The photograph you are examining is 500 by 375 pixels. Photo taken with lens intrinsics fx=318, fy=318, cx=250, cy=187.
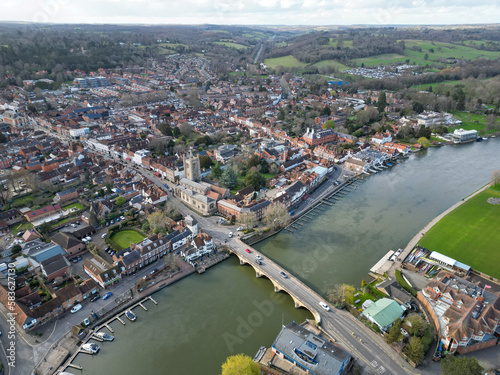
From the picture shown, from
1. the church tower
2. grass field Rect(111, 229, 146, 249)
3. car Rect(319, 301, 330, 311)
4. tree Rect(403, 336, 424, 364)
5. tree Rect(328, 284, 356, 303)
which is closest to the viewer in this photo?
tree Rect(403, 336, 424, 364)

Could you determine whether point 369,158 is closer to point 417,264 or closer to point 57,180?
point 417,264

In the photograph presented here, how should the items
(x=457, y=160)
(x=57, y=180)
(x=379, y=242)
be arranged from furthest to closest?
(x=457, y=160)
(x=57, y=180)
(x=379, y=242)

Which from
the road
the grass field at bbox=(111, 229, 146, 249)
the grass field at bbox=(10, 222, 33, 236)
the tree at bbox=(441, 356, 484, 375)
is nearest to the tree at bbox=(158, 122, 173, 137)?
the grass field at bbox=(111, 229, 146, 249)

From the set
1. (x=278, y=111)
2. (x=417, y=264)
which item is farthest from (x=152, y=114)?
(x=417, y=264)

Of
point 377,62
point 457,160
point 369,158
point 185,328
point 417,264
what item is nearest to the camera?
point 185,328

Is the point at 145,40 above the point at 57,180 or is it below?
above

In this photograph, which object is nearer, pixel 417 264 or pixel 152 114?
pixel 417 264

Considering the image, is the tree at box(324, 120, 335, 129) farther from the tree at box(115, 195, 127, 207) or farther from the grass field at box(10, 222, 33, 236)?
the grass field at box(10, 222, 33, 236)

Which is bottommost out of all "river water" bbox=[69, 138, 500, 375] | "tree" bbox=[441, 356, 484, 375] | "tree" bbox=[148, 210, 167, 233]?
"river water" bbox=[69, 138, 500, 375]
